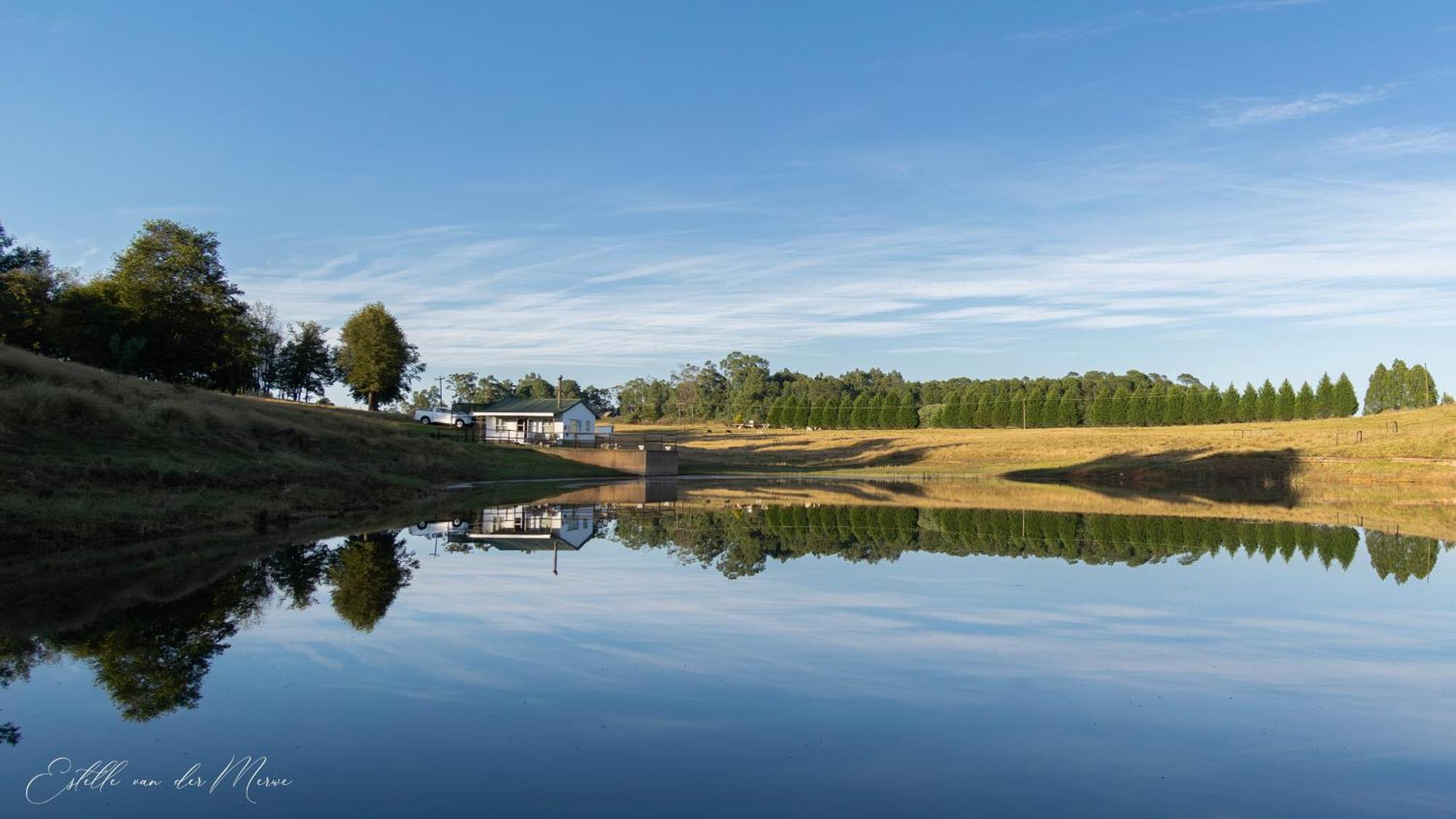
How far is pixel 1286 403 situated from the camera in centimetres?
11150

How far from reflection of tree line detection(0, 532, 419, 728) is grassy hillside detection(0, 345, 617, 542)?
6276 mm

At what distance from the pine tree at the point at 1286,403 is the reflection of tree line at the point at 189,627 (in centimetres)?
11502

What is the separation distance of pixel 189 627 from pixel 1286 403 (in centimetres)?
12229

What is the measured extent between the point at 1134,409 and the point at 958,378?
7940cm

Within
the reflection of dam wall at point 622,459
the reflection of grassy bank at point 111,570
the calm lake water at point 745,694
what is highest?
the reflection of dam wall at point 622,459

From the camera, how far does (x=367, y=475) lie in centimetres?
4238

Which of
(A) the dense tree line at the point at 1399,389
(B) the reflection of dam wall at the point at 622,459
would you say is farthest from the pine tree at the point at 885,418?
(B) the reflection of dam wall at the point at 622,459

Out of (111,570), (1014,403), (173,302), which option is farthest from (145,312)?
(1014,403)

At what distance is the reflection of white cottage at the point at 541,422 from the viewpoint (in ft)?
279

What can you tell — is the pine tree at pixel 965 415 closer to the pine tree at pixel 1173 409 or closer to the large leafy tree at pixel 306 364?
the pine tree at pixel 1173 409

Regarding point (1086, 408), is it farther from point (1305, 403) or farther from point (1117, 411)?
A: point (1305, 403)

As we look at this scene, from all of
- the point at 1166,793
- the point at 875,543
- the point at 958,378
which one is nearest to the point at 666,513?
the point at 875,543

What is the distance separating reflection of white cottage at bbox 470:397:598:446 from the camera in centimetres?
8500

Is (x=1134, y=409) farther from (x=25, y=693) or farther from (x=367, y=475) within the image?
(x=25, y=693)
